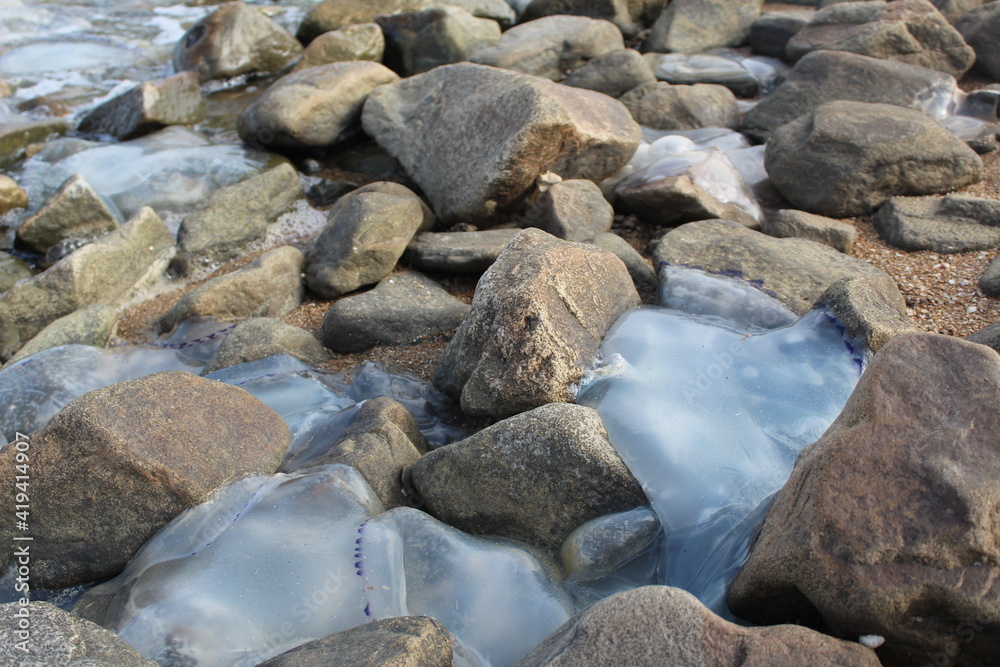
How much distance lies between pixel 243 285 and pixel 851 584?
10.4 feet

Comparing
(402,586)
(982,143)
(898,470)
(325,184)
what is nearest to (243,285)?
(325,184)

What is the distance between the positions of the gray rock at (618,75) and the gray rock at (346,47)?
2.27 metres

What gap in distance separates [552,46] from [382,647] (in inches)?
222

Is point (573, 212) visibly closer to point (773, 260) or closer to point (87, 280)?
point (773, 260)

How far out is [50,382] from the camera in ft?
10.6

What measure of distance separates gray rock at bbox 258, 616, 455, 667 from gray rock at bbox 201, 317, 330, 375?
1797 millimetres

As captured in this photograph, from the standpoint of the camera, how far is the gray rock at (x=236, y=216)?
4691 mm

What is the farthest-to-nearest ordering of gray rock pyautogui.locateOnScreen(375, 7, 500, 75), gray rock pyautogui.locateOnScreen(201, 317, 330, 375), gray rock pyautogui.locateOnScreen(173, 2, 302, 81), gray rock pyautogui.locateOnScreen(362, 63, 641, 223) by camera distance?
gray rock pyautogui.locateOnScreen(173, 2, 302, 81), gray rock pyautogui.locateOnScreen(375, 7, 500, 75), gray rock pyautogui.locateOnScreen(362, 63, 641, 223), gray rock pyautogui.locateOnScreen(201, 317, 330, 375)

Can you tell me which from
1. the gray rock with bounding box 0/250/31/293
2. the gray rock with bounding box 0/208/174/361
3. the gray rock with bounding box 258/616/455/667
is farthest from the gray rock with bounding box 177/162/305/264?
the gray rock with bounding box 258/616/455/667

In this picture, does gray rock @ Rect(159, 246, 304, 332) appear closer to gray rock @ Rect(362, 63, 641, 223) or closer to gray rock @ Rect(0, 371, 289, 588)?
gray rock @ Rect(362, 63, 641, 223)

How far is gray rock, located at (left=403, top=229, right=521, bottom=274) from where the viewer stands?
3.93 m

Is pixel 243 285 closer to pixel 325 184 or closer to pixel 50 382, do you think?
pixel 50 382

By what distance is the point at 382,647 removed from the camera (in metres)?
1.71

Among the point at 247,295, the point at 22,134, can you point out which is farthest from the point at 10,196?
the point at 247,295
